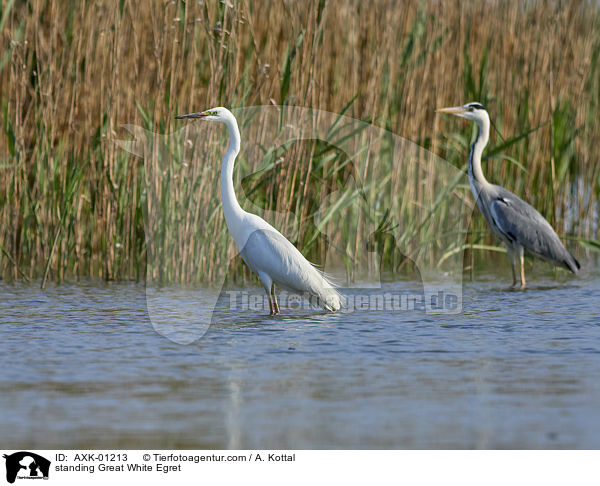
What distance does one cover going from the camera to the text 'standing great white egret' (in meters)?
9.27

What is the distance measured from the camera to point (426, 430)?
3973mm

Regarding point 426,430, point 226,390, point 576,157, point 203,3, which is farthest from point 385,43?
point 426,430

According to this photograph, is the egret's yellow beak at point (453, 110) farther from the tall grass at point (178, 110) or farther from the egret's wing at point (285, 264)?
the egret's wing at point (285, 264)

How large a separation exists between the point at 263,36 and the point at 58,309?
3388mm

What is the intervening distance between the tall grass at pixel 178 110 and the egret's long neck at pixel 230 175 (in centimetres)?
69

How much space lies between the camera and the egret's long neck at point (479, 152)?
31.1ft

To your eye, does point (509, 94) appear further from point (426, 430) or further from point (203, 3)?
point (426, 430)

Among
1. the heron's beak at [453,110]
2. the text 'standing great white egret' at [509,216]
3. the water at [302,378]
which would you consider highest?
the heron's beak at [453,110]

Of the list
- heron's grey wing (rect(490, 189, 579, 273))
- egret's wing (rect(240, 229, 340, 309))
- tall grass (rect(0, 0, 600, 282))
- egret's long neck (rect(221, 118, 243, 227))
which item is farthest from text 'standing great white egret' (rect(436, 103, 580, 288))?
egret's long neck (rect(221, 118, 243, 227))

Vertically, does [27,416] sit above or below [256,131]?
below

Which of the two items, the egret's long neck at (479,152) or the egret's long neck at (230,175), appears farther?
the egret's long neck at (479,152)

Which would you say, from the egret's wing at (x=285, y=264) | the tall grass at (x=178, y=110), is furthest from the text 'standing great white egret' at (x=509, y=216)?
the egret's wing at (x=285, y=264)

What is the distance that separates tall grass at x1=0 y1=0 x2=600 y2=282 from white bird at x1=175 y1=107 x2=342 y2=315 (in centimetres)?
75
